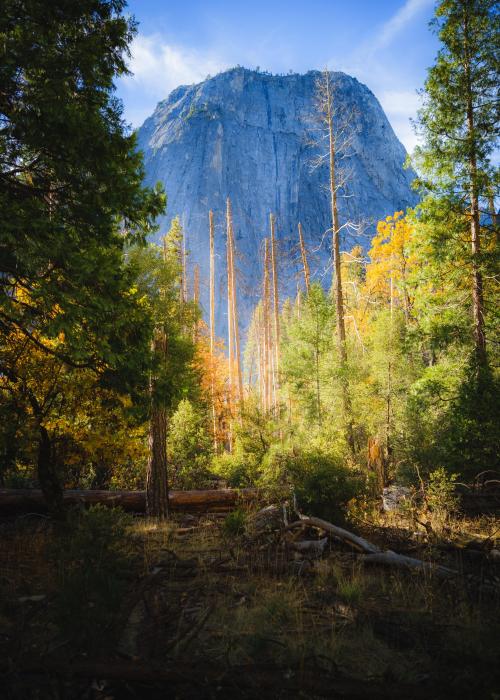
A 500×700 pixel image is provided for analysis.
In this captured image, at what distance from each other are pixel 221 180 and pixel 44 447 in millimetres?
90722

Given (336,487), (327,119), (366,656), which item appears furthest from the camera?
(327,119)

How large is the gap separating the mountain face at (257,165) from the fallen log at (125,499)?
63.4 metres

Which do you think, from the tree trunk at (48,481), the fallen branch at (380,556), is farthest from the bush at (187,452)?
the fallen branch at (380,556)

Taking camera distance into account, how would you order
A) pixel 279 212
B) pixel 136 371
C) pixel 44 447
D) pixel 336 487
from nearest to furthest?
pixel 136 371 < pixel 44 447 < pixel 336 487 < pixel 279 212

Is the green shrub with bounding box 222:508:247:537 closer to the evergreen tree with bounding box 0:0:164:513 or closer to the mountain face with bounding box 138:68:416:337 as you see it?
the evergreen tree with bounding box 0:0:164:513

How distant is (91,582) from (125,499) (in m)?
6.71

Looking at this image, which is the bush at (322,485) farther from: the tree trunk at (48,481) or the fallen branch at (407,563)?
the tree trunk at (48,481)

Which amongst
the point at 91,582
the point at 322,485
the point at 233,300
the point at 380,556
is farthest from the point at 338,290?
the point at 91,582

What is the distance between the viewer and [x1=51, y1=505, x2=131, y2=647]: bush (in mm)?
2928

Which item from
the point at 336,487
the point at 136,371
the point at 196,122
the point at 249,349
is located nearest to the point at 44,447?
the point at 136,371

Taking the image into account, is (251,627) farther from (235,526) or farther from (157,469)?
(157,469)

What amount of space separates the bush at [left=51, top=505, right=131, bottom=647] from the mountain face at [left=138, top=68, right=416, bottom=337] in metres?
68.6

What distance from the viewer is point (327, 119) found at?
1609 centimetres

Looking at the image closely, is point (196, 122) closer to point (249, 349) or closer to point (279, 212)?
point (279, 212)
